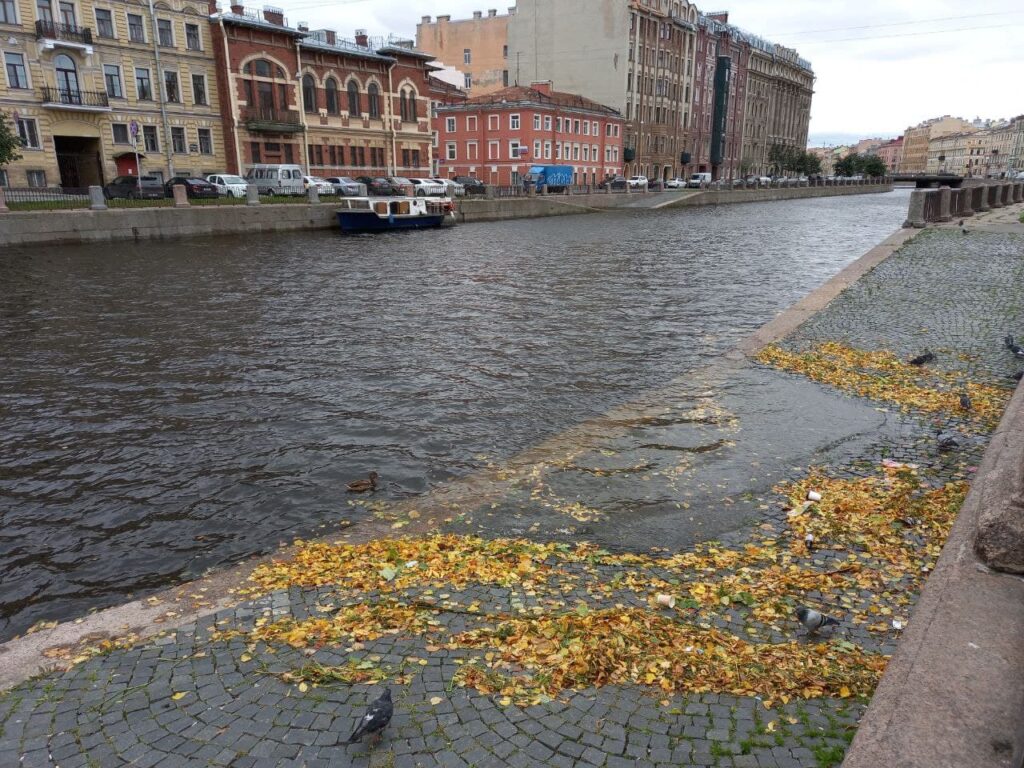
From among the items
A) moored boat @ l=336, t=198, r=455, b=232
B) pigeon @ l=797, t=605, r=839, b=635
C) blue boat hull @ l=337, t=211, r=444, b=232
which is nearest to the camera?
pigeon @ l=797, t=605, r=839, b=635

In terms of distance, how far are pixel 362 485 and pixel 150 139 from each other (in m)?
46.0

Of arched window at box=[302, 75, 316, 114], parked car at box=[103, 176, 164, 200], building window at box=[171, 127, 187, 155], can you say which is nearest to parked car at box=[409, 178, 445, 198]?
arched window at box=[302, 75, 316, 114]

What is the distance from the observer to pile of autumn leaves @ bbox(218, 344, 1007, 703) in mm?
3838

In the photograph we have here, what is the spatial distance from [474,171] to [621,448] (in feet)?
227

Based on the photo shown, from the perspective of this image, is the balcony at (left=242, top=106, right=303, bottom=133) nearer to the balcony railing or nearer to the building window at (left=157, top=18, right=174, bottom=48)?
the building window at (left=157, top=18, right=174, bottom=48)

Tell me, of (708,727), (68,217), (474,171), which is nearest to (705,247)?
(68,217)

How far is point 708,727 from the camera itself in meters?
3.41

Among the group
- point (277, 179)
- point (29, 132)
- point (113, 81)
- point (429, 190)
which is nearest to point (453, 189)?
point (429, 190)

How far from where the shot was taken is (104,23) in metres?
Answer: 42.9

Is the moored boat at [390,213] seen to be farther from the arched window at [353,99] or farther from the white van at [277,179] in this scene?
the arched window at [353,99]

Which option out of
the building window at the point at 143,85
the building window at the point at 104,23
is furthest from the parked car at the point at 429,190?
the building window at the point at 104,23

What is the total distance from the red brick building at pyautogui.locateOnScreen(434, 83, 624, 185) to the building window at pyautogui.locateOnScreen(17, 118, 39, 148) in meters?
39.4

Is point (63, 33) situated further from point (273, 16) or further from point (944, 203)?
point (944, 203)

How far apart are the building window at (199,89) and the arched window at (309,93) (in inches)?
274
